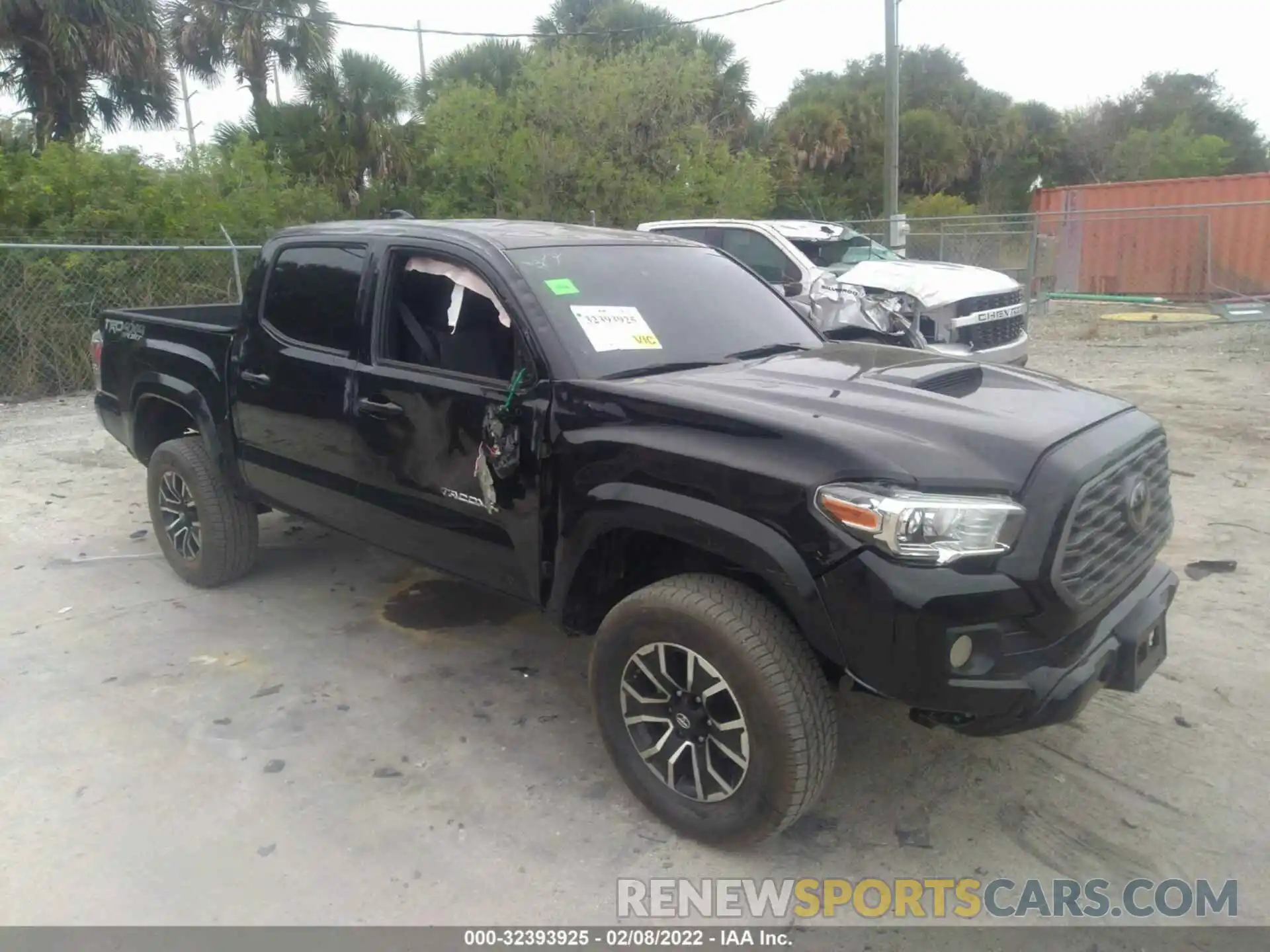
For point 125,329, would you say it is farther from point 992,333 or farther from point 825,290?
point 992,333

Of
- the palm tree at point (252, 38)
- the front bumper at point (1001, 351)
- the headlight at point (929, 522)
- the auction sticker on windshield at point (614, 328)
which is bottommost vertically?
the front bumper at point (1001, 351)

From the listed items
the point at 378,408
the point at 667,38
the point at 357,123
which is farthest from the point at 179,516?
the point at 667,38

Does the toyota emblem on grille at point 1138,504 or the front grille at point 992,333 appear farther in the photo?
the front grille at point 992,333

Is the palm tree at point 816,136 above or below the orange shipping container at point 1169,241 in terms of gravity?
above

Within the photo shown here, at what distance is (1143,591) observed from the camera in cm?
308

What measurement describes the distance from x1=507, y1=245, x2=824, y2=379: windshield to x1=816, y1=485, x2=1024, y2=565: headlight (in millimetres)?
1102

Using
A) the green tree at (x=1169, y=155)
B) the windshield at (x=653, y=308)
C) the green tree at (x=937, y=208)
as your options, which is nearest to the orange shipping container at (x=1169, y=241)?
the green tree at (x=937, y=208)

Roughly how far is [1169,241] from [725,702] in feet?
61.2

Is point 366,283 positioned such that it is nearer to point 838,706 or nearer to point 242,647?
point 242,647

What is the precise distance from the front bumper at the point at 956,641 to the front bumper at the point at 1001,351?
5.91 metres

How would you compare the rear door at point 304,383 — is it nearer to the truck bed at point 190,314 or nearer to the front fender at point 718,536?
the truck bed at point 190,314

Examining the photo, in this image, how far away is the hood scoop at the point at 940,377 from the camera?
3205 mm

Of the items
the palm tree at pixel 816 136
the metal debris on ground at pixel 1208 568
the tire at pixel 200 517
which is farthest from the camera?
the palm tree at pixel 816 136

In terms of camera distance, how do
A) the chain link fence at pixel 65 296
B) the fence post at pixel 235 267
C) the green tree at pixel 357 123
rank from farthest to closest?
the green tree at pixel 357 123
the fence post at pixel 235 267
the chain link fence at pixel 65 296
